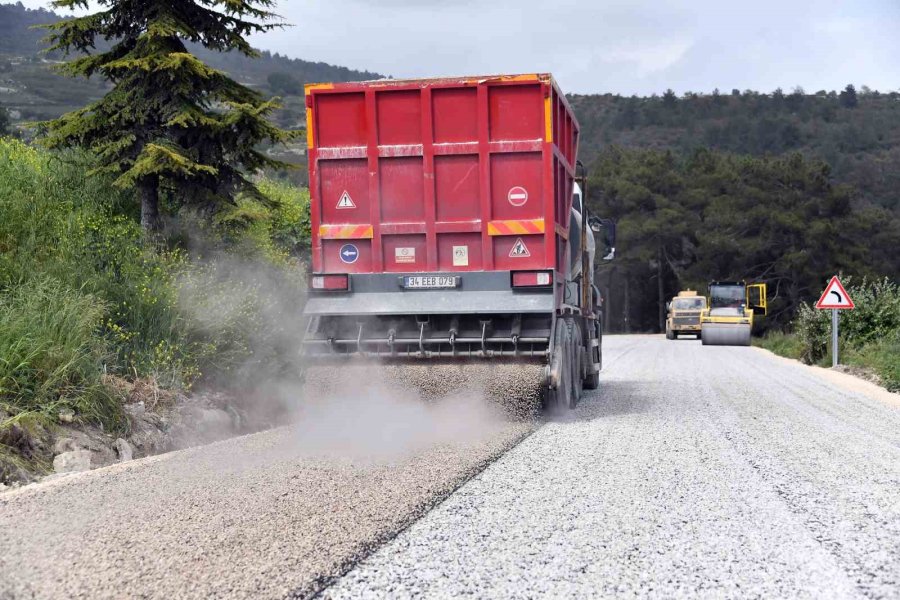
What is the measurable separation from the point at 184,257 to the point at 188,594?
9403 millimetres

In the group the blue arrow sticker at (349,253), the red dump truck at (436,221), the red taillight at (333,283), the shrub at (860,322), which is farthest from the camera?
the shrub at (860,322)

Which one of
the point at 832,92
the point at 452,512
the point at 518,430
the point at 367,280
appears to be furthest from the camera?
the point at 832,92

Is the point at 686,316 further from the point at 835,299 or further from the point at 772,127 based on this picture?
the point at 772,127

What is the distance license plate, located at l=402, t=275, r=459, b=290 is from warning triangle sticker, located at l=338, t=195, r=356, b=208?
1.02 meters

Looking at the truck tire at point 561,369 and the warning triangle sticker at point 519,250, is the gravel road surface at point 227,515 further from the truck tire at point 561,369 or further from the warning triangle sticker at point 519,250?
the warning triangle sticker at point 519,250

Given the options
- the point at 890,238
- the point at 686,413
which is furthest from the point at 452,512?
the point at 890,238

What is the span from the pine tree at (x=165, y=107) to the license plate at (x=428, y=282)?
14.1 feet

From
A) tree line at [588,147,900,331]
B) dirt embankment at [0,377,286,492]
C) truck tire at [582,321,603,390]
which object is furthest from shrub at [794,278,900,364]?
tree line at [588,147,900,331]

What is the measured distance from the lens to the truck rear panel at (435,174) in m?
9.72

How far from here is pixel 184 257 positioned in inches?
503

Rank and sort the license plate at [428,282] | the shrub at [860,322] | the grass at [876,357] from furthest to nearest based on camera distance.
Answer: the shrub at [860,322], the grass at [876,357], the license plate at [428,282]

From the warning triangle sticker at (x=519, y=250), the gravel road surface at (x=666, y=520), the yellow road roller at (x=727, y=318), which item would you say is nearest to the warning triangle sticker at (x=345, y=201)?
the warning triangle sticker at (x=519, y=250)

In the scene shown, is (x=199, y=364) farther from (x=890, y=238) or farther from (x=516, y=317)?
(x=890, y=238)

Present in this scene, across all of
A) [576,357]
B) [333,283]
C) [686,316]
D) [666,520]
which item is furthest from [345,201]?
[686,316]
